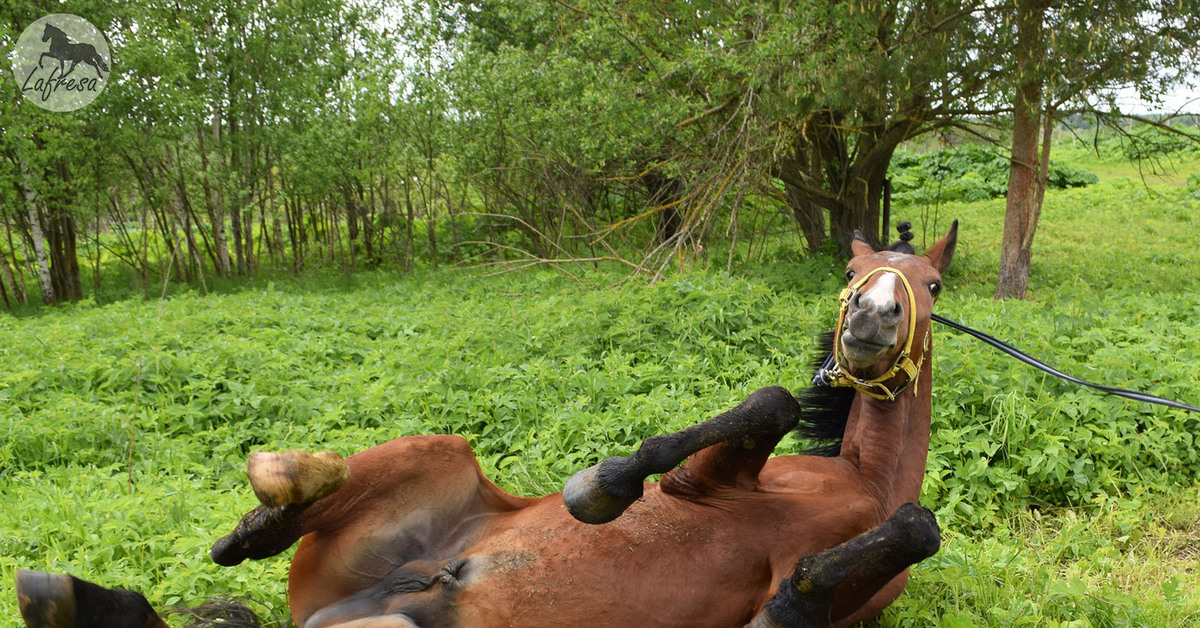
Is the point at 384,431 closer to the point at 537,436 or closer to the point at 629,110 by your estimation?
the point at 537,436

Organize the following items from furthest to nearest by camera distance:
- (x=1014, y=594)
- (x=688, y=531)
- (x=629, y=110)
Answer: (x=629, y=110) → (x=1014, y=594) → (x=688, y=531)

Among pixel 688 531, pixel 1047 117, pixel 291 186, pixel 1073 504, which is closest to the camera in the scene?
pixel 688 531

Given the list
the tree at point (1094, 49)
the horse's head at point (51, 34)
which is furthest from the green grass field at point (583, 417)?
the horse's head at point (51, 34)

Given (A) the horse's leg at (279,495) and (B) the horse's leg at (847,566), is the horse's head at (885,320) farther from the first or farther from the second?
(A) the horse's leg at (279,495)

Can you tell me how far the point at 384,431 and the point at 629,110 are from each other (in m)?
7.23

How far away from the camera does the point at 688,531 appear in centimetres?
240

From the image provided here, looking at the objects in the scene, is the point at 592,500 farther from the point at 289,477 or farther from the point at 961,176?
the point at 961,176

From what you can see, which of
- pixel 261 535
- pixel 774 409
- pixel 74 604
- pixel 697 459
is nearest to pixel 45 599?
pixel 74 604

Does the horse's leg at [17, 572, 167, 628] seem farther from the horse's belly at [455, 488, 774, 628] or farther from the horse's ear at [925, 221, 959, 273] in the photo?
the horse's ear at [925, 221, 959, 273]

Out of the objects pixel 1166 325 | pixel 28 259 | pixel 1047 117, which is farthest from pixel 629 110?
pixel 28 259

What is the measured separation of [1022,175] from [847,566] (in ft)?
29.6

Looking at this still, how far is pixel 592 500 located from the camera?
2254 millimetres

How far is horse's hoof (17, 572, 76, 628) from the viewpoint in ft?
6.55

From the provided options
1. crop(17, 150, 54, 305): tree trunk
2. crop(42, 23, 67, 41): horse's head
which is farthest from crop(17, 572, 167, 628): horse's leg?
crop(42, 23, 67, 41): horse's head
